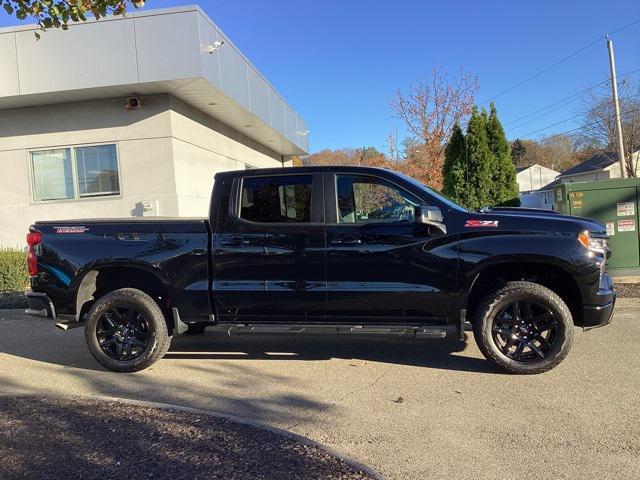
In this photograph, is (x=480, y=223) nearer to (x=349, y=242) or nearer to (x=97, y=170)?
(x=349, y=242)

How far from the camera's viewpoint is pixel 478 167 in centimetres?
1300

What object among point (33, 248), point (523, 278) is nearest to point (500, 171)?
point (523, 278)

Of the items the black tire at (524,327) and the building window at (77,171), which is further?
the building window at (77,171)

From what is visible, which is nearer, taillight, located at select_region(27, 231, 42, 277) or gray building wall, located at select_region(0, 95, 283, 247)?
taillight, located at select_region(27, 231, 42, 277)

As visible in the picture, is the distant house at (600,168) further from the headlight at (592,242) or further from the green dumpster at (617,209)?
the headlight at (592,242)

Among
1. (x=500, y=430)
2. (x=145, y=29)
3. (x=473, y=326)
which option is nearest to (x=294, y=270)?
(x=473, y=326)

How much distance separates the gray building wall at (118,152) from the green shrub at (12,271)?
1.91m

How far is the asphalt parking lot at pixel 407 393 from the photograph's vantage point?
11.7 feet

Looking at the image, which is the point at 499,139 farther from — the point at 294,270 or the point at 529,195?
the point at 529,195

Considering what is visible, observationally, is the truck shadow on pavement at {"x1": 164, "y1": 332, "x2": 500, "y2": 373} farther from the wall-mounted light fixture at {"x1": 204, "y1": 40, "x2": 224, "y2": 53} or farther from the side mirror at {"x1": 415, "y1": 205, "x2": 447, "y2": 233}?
the wall-mounted light fixture at {"x1": 204, "y1": 40, "x2": 224, "y2": 53}

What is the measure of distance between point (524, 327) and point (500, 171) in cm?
855

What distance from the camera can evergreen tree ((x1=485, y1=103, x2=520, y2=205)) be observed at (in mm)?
12945

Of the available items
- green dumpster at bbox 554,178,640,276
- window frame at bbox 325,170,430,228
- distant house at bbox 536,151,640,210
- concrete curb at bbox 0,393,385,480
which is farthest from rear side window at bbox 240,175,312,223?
distant house at bbox 536,151,640,210

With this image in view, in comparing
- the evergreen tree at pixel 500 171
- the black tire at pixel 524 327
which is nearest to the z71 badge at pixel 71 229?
the black tire at pixel 524 327
